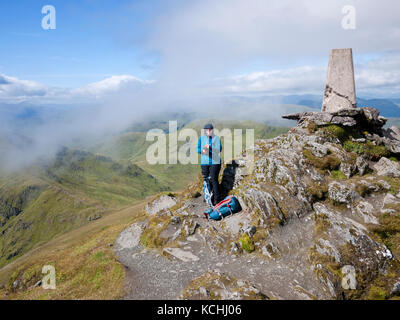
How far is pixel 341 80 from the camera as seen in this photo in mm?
27000

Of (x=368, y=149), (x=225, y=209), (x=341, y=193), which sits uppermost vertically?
(x=368, y=149)

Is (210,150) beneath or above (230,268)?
above

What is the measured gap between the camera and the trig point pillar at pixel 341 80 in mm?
26641

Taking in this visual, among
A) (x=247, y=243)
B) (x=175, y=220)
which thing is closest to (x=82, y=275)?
(x=175, y=220)

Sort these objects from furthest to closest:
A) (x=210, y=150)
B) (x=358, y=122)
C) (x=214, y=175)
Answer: (x=358, y=122), (x=214, y=175), (x=210, y=150)

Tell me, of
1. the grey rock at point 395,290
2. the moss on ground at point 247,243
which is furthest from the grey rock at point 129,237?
the grey rock at point 395,290

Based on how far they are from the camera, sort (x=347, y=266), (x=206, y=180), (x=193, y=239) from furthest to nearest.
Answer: (x=206, y=180) < (x=193, y=239) < (x=347, y=266)

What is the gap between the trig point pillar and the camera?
2664 cm

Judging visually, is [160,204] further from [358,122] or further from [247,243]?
[358,122]

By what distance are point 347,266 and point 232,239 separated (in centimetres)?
682
